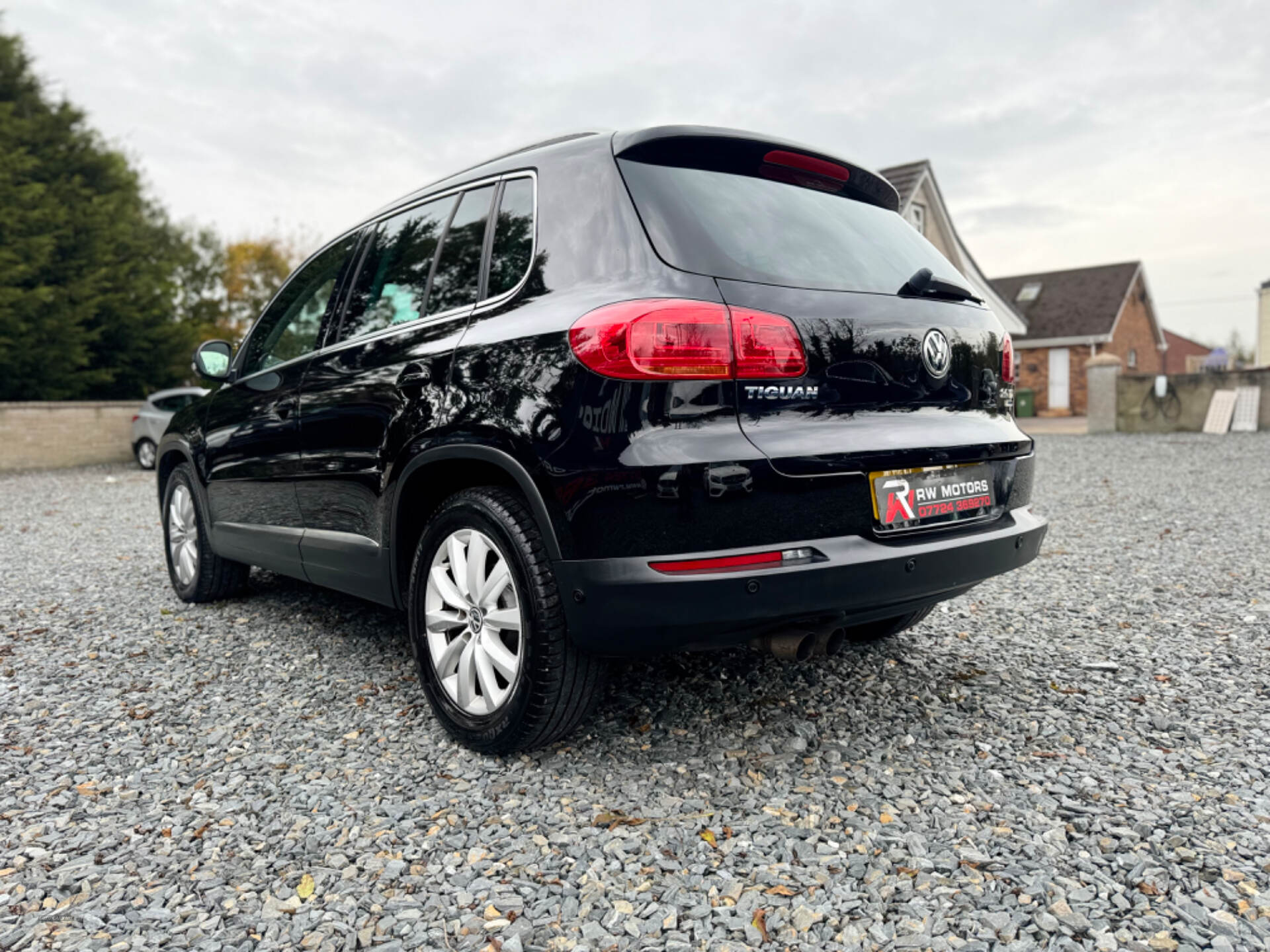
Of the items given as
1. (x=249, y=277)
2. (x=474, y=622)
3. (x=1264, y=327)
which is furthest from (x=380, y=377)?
(x=1264, y=327)

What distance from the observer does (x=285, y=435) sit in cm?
380

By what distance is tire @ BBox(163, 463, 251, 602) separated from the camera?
15.9 ft

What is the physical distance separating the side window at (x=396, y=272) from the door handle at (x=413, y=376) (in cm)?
24

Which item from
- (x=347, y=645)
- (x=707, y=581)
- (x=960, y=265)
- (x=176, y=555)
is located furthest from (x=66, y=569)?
(x=960, y=265)

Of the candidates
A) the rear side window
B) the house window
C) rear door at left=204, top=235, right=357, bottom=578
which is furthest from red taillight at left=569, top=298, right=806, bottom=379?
the house window

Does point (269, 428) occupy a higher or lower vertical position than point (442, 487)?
higher

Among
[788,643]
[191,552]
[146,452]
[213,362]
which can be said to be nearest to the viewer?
[788,643]

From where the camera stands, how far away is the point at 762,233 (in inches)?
102

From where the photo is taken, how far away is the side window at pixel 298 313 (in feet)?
12.5

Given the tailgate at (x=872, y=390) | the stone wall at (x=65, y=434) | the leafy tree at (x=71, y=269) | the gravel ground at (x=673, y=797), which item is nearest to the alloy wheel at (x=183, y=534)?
the gravel ground at (x=673, y=797)

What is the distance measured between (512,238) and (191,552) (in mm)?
3194

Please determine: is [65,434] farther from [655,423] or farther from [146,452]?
[655,423]

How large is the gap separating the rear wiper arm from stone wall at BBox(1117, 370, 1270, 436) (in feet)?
55.0

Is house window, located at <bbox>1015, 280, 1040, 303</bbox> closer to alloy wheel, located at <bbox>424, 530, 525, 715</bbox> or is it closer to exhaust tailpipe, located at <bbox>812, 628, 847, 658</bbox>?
exhaust tailpipe, located at <bbox>812, 628, 847, 658</bbox>
